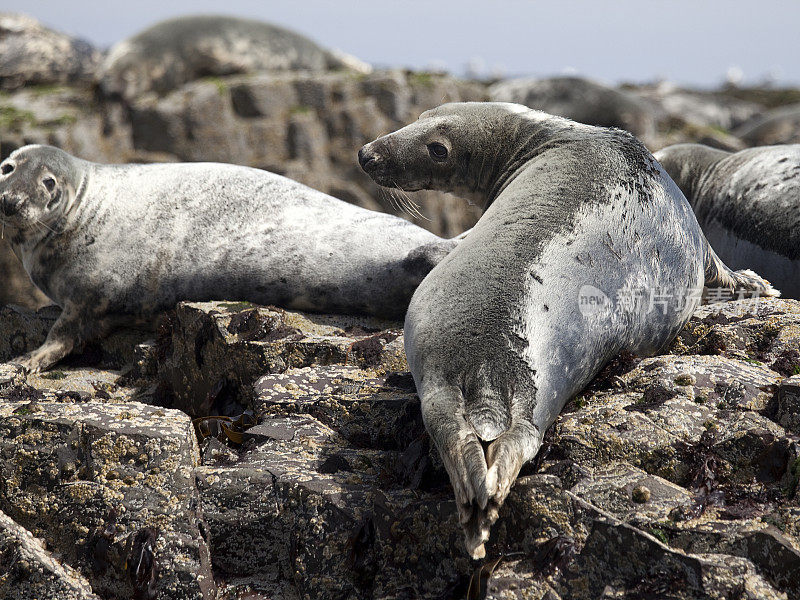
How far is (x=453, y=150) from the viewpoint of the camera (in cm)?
459

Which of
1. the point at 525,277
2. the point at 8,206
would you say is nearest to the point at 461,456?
the point at 525,277

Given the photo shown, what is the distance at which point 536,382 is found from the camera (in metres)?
3.11

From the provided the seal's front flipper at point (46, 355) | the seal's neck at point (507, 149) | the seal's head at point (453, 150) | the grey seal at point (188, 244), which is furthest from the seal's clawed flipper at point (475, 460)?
the seal's front flipper at point (46, 355)

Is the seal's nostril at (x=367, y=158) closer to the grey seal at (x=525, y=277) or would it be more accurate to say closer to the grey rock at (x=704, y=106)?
the grey seal at (x=525, y=277)

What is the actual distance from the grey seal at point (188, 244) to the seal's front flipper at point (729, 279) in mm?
1550

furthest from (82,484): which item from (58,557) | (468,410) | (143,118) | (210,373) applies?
(143,118)

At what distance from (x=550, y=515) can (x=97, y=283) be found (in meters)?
3.91

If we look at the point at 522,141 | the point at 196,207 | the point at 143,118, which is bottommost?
the point at 143,118

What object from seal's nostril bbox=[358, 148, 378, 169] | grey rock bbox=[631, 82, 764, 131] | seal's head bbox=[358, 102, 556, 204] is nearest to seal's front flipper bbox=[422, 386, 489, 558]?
seal's head bbox=[358, 102, 556, 204]

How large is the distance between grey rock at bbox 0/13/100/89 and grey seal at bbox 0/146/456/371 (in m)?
9.55

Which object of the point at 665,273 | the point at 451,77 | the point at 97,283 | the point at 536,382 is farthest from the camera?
the point at 451,77

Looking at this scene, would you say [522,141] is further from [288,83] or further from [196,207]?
[288,83]

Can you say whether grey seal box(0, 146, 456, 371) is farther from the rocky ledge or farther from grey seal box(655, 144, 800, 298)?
grey seal box(655, 144, 800, 298)

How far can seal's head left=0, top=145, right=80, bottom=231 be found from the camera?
564 centimetres
